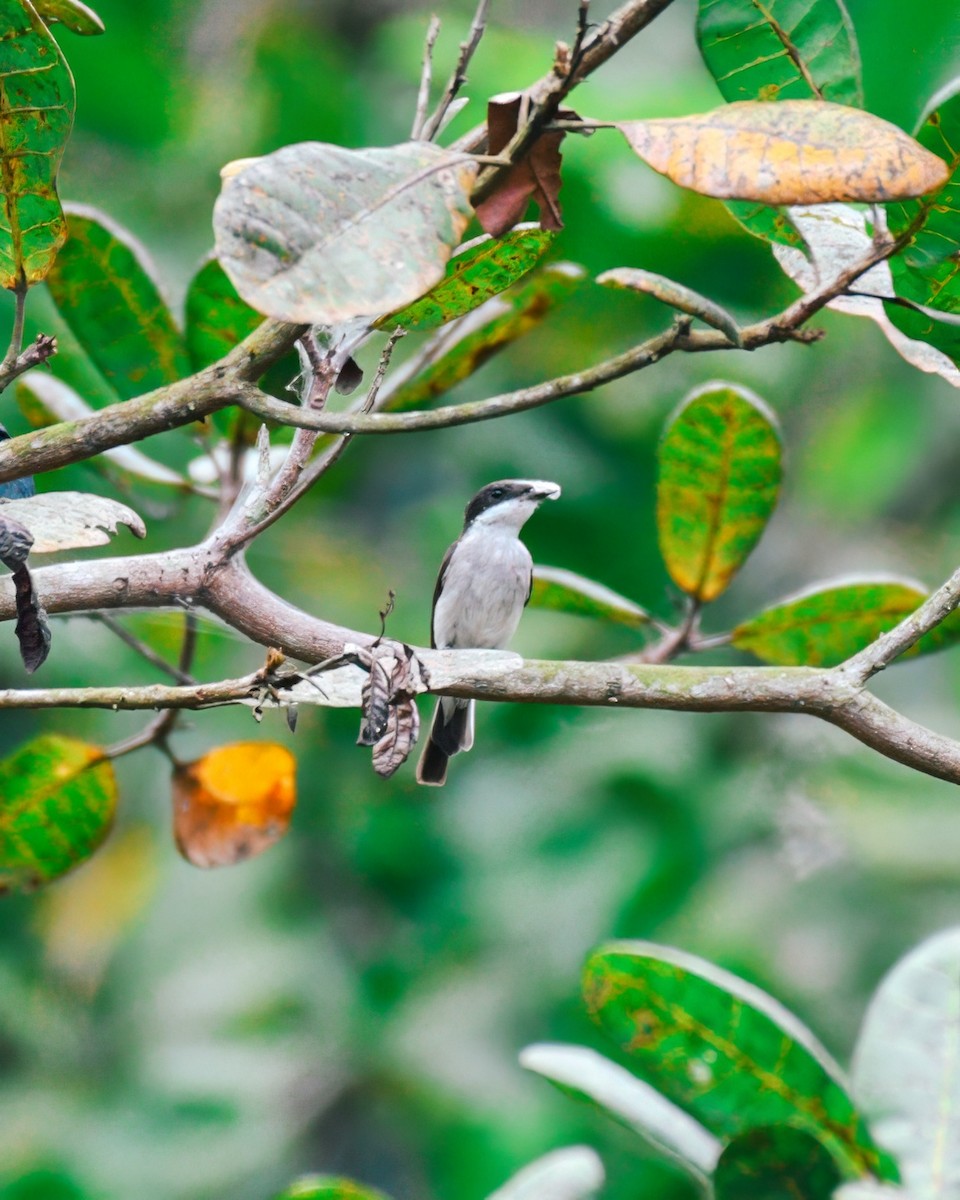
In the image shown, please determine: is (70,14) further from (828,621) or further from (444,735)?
(444,735)

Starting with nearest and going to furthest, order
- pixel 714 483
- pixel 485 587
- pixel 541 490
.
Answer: pixel 714 483
pixel 541 490
pixel 485 587

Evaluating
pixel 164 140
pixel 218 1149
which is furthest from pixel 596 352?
pixel 218 1149

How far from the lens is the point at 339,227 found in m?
0.85

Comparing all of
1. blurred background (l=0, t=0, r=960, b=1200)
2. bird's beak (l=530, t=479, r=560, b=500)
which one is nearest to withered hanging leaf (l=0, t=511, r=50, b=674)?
bird's beak (l=530, t=479, r=560, b=500)

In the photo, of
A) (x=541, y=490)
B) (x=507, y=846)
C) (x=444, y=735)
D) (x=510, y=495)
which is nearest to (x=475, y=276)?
(x=541, y=490)

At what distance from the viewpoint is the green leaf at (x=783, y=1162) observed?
1086mm

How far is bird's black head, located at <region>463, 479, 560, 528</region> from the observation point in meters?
2.60

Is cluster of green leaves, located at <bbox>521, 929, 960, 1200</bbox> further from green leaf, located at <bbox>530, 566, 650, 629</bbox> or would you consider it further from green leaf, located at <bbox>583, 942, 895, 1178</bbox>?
green leaf, located at <bbox>530, 566, 650, 629</bbox>

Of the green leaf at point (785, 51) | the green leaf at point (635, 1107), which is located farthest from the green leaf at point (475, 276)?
the green leaf at point (635, 1107)

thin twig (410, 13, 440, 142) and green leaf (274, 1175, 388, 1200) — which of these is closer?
thin twig (410, 13, 440, 142)

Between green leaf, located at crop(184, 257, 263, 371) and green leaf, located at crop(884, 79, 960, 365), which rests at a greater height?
green leaf, located at crop(884, 79, 960, 365)

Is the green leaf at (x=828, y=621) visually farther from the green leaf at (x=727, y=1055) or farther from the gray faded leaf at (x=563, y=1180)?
the gray faded leaf at (x=563, y=1180)

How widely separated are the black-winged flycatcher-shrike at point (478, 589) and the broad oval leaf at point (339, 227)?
182cm

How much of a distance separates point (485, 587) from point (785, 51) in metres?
1.90
